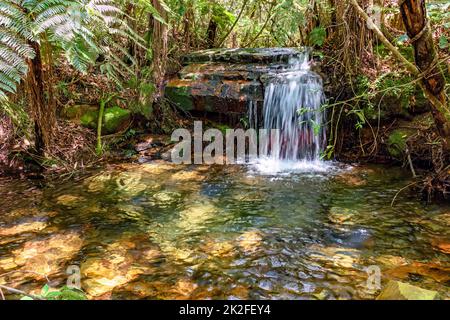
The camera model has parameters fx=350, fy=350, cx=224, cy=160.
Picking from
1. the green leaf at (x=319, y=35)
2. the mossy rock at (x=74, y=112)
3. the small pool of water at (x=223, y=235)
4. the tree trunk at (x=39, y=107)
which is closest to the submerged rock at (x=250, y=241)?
the small pool of water at (x=223, y=235)

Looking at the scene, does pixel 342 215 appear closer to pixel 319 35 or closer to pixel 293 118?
pixel 293 118

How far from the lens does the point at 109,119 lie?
18.2 feet

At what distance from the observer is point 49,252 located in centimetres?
271

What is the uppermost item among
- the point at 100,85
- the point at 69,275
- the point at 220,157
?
the point at 100,85

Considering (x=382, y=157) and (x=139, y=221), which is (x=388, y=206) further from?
(x=139, y=221)

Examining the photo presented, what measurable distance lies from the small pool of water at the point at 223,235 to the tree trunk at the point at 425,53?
965mm

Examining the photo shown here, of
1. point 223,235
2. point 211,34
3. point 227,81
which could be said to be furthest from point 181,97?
point 223,235

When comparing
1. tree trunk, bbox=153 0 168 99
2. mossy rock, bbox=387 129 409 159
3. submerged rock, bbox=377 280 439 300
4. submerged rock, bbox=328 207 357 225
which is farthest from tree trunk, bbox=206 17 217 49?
submerged rock, bbox=377 280 439 300

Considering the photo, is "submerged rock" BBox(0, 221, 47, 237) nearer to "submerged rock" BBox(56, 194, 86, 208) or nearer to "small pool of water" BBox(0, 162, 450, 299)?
"small pool of water" BBox(0, 162, 450, 299)

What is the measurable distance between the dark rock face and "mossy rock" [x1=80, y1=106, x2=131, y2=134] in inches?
34.4

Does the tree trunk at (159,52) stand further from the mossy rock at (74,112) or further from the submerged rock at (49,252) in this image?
the submerged rock at (49,252)

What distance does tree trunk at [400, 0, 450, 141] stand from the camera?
2.58m

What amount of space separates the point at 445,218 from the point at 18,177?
4.74 m

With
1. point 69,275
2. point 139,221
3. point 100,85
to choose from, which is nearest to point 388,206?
point 139,221
